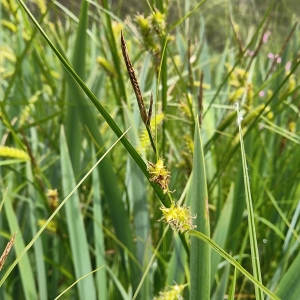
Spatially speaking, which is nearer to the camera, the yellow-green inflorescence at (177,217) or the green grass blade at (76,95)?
the yellow-green inflorescence at (177,217)

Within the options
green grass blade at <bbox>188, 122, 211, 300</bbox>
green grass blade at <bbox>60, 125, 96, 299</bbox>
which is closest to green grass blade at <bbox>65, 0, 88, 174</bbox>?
green grass blade at <bbox>60, 125, 96, 299</bbox>

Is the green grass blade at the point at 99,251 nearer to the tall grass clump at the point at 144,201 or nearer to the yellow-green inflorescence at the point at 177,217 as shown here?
the tall grass clump at the point at 144,201

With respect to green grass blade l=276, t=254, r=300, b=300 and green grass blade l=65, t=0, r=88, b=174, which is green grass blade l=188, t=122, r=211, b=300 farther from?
green grass blade l=65, t=0, r=88, b=174

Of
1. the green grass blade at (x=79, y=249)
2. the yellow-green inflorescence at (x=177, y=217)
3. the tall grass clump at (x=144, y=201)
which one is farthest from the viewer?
the green grass blade at (x=79, y=249)

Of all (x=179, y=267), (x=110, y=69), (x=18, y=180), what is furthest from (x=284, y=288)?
(x=18, y=180)

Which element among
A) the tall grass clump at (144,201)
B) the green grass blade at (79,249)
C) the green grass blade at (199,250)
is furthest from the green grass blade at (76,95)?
the green grass blade at (199,250)

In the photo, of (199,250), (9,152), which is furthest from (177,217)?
(9,152)

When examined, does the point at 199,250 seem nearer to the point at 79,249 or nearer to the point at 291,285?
the point at 291,285

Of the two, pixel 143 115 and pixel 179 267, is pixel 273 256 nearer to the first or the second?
pixel 179 267

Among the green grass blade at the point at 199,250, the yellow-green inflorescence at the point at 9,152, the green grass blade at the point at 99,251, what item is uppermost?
the yellow-green inflorescence at the point at 9,152

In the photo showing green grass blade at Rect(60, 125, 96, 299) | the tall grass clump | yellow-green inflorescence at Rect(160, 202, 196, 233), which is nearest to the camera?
yellow-green inflorescence at Rect(160, 202, 196, 233)

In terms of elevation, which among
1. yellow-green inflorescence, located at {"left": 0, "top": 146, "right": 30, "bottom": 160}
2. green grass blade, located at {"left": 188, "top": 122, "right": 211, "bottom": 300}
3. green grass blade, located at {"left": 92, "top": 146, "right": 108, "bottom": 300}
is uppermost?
yellow-green inflorescence, located at {"left": 0, "top": 146, "right": 30, "bottom": 160}
